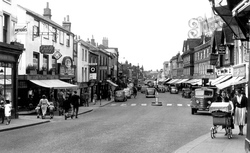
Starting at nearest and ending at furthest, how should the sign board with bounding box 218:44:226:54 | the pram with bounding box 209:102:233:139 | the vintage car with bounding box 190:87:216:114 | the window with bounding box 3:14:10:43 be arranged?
the pram with bounding box 209:102:233:139, the window with bounding box 3:14:10:43, the vintage car with bounding box 190:87:216:114, the sign board with bounding box 218:44:226:54

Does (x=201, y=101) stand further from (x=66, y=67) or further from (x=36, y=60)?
(x=66, y=67)

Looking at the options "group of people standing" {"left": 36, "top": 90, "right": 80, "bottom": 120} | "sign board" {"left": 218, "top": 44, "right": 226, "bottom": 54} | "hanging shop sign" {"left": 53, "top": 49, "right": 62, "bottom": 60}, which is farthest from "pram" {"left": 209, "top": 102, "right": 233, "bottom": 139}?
"sign board" {"left": 218, "top": 44, "right": 226, "bottom": 54}

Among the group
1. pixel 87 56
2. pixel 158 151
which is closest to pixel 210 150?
pixel 158 151

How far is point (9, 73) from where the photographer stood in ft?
75.0

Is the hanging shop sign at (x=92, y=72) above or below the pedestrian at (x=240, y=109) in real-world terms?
above

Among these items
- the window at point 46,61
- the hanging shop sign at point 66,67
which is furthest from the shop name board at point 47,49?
the hanging shop sign at point 66,67

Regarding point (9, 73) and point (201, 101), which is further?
point (201, 101)

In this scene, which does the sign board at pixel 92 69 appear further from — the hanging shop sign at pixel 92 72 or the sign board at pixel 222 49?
the sign board at pixel 222 49

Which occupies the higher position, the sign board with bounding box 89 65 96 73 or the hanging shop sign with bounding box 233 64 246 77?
the sign board with bounding box 89 65 96 73

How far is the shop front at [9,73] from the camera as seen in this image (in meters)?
21.9

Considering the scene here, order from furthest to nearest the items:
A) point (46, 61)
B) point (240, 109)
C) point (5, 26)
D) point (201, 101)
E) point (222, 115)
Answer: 1. point (46, 61)
2. point (201, 101)
3. point (5, 26)
4. point (240, 109)
5. point (222, 115)

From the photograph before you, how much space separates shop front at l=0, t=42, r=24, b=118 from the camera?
21.9 meters

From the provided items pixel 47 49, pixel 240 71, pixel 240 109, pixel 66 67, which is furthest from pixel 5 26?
pixel 240 71

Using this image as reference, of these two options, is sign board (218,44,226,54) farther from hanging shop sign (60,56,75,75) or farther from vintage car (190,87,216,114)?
hanging shop sign (60,56,75,75)
